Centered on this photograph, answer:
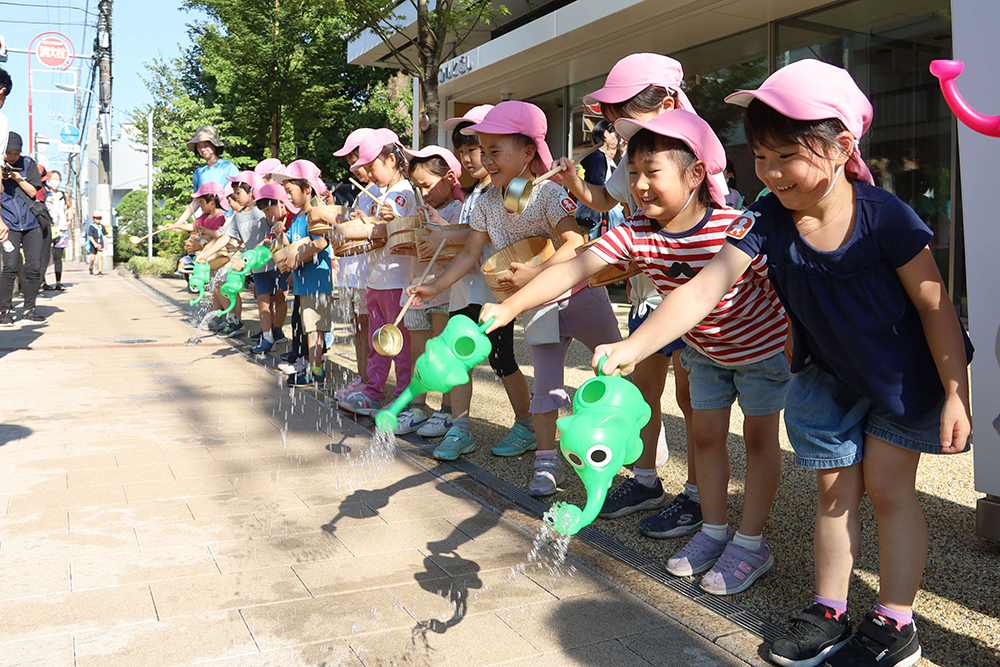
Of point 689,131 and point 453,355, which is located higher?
point 689,131

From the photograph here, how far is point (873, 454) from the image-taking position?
100 inches

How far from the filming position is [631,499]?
3.89 meters

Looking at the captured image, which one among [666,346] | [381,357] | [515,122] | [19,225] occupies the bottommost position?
[381,357]

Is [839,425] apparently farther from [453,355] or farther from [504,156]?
[504,156]

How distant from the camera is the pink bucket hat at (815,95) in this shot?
7.60 feet

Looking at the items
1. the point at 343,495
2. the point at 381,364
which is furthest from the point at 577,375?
the point at 343,495

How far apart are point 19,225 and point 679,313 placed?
10400 millimetres

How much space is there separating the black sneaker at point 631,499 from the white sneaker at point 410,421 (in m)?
1.81

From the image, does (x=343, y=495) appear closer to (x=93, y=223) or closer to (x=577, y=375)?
(x=577, y=375)

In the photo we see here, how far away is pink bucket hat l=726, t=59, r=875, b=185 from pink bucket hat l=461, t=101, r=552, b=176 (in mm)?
1781

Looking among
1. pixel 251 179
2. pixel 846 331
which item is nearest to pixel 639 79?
pixel 846 331

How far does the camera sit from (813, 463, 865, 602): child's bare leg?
256 cm

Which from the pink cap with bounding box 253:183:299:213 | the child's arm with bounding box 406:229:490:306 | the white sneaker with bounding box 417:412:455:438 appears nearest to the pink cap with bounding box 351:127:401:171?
the pink cap with bounding box 253:183:299:213

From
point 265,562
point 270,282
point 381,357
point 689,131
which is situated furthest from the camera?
point 270,282
